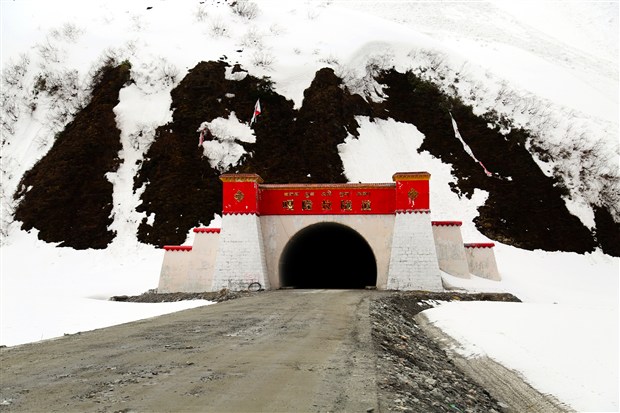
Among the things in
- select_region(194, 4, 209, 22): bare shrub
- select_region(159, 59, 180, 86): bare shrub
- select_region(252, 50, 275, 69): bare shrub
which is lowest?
select_region(159, 59, 180, 86): bare shrub

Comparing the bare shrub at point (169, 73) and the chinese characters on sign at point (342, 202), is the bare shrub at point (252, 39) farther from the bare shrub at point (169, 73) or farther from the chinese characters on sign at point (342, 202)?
the chinese characters on sign at point (342, 202)

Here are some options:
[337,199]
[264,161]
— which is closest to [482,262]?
[337,199]

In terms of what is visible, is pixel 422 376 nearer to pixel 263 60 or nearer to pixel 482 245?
pixel 482 245

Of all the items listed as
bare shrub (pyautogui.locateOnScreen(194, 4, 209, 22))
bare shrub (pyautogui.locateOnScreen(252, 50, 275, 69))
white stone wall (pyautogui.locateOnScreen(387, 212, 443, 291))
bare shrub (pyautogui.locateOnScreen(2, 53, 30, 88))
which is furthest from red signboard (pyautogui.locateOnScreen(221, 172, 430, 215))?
bare shrub (pyautogui.locateOnScreen(194, 4, 209, 22))

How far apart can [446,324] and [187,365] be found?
892 centimetres

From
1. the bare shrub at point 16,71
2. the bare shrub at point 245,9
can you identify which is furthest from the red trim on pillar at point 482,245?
the bare shrub at point 16,71

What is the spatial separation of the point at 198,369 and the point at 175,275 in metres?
20.6

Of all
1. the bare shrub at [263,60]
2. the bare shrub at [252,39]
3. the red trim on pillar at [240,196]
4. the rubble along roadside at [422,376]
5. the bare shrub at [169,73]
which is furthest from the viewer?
the bare shrub at [252,39]

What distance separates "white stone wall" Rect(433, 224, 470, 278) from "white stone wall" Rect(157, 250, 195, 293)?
1379 cm

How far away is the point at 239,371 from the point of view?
6.45 metres

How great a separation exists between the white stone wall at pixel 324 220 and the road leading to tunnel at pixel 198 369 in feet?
50.1

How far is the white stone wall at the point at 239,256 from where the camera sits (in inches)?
1005

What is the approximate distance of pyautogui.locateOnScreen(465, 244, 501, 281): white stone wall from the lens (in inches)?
1078

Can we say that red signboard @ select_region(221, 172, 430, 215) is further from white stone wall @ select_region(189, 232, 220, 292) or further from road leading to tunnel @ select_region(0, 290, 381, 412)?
road leading to tunnel @ select_region(0, 290, 381, 412)
